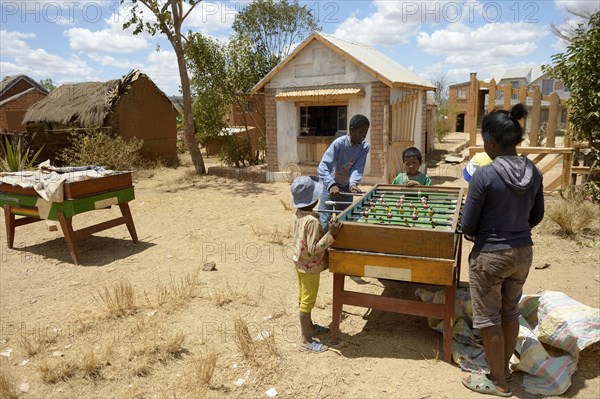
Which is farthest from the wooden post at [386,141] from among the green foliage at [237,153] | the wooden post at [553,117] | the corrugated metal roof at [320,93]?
the green foliage at [237,153]

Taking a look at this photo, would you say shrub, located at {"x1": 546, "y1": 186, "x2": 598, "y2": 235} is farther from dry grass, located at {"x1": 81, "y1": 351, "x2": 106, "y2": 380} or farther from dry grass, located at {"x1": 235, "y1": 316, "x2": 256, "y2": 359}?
dry grass, located at {"x1": 81, "y1": 351, "x2": 106, "y2": 380}

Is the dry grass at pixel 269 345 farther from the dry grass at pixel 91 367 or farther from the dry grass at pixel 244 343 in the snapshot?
the dry grass at pixel 91 367

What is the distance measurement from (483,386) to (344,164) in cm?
269

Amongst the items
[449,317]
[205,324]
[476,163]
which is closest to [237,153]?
[476,163]

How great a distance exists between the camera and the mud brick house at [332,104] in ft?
35.9

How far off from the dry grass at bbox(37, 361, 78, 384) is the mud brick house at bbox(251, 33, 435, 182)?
8.95 m

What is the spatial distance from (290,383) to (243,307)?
4.81 feet

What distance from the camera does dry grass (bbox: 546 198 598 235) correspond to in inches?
249

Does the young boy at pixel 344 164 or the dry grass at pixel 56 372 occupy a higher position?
the young boy at pixel 344 164

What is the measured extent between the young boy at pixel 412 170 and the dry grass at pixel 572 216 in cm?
271

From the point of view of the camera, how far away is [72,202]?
583cm

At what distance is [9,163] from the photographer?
34.4 feet

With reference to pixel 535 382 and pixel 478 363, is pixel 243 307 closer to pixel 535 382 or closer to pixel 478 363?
pixel 478 363

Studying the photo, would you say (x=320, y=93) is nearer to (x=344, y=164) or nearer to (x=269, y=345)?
(x=344, y=164)
